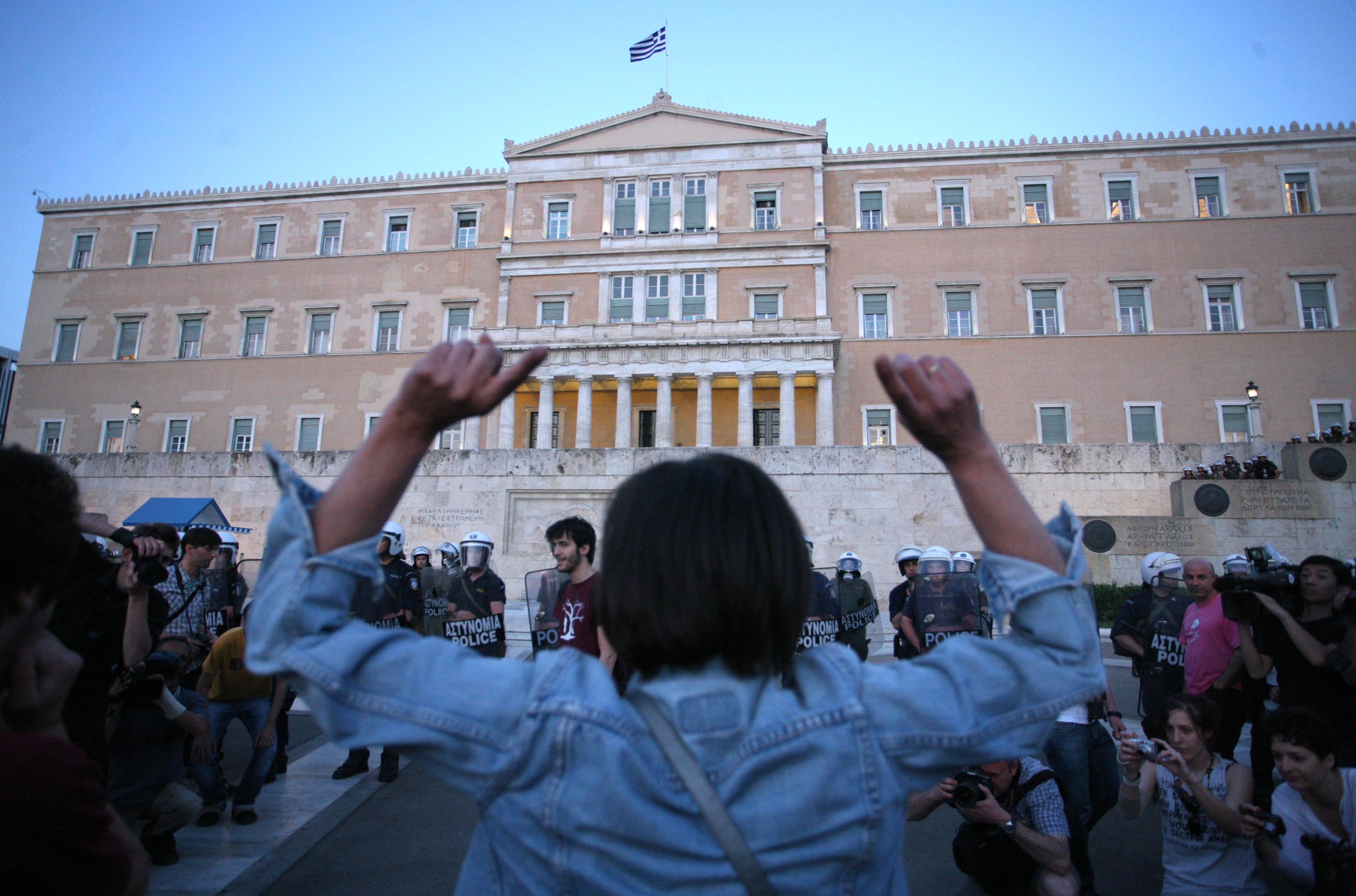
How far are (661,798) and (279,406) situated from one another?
1468 inches

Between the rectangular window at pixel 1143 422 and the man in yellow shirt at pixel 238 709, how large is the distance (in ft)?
102

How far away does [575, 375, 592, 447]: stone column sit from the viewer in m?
30.0

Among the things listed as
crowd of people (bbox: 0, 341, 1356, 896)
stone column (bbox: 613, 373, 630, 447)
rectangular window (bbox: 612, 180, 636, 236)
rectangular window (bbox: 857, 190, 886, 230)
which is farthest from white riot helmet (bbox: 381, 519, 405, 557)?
rectangular window (bbox: 857, 190, 886, 230)

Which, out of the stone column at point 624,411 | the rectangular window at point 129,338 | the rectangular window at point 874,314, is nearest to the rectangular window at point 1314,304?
the rectangular window at point 874,314

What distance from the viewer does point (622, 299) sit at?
108 feet

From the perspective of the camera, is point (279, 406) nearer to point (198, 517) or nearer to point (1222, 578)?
point (198, 517)

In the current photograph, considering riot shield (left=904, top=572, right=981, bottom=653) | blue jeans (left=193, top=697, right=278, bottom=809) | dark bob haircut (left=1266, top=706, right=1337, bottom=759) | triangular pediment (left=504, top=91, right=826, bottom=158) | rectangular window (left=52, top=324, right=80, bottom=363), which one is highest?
triangular pediment (left=504, top=91, right=826, bottom=158)

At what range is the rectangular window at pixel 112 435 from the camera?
34188mm

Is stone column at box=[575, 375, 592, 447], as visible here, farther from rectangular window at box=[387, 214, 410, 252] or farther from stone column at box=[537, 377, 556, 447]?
rectangular window at box=[387, 214, 410, 252]

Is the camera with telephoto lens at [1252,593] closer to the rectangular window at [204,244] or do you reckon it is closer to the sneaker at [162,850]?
the sneaker at [162,850]

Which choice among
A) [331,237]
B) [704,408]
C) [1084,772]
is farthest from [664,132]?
[1084,772]

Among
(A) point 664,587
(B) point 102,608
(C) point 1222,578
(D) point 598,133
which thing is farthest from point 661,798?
(D) point 598,133

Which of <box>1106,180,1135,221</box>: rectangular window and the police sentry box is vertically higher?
<box>1106,180,1135,221</box>: rectangular window

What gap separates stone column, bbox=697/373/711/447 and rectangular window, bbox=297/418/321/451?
16.5 meters
